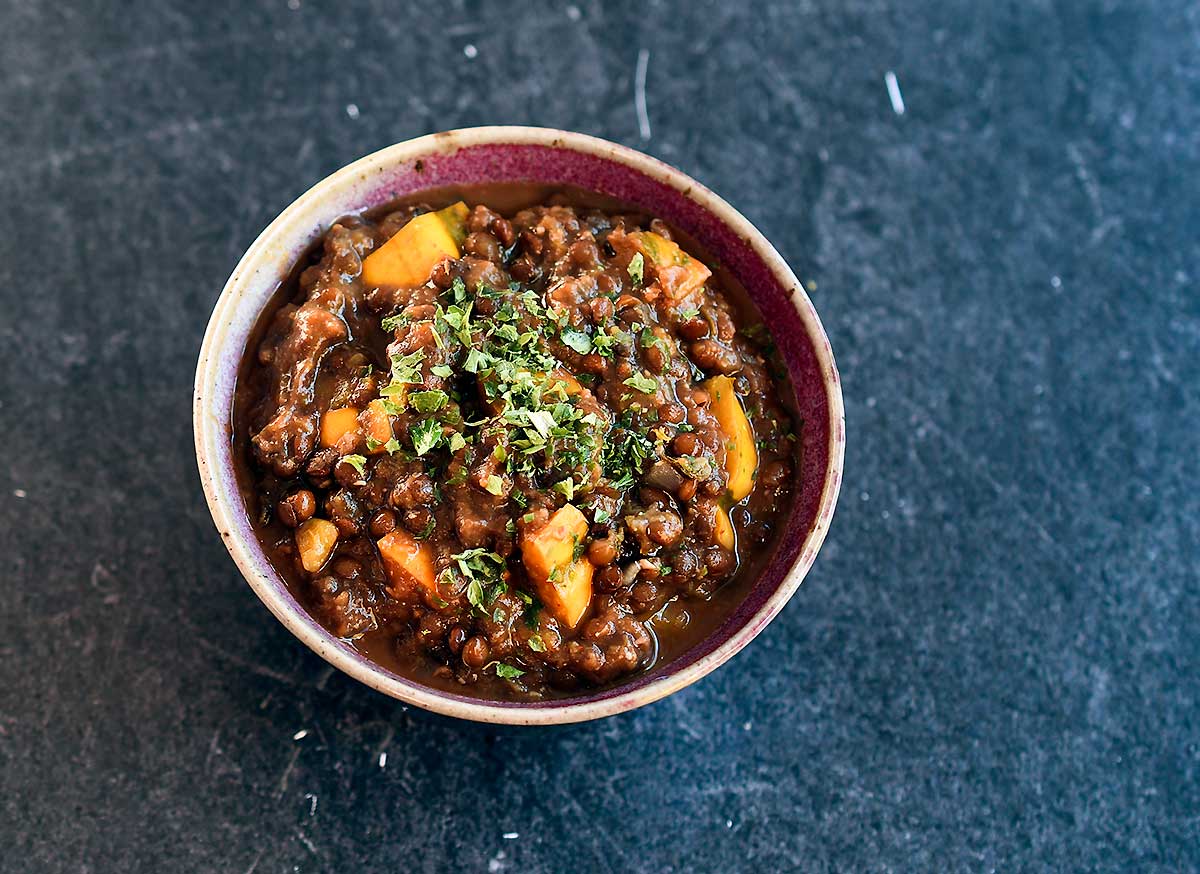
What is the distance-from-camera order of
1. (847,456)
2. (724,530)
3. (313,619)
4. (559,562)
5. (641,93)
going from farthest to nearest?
(641,93) → (847,456) → (724,530) → (313,619) → (559,562)

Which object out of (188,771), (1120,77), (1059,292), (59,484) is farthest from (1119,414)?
(59,484)

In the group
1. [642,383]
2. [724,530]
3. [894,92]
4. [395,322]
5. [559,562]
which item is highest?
[395,322]

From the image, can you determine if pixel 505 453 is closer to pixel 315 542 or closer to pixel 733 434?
pixel 315 542

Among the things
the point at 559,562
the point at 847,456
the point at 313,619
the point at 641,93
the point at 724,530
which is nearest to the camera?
the point at 559,562

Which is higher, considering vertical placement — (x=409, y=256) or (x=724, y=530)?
(x=409, y=256)

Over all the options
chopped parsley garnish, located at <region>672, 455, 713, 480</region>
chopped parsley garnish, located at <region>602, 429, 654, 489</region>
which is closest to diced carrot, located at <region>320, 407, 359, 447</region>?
chopped parsley garnish, located at <region>602, 429, 654, 489</region>

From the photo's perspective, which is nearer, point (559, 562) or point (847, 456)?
point (559, 562)

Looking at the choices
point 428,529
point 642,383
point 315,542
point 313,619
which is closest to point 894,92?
point 642,383
